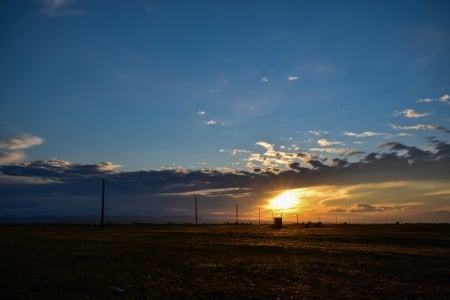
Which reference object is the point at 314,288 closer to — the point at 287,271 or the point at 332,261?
the point at 287,271

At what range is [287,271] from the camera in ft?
74.7

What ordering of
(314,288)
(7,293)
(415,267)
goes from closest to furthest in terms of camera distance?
(7,293)
(314,288)
(415,267)

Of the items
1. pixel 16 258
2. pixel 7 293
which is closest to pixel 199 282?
pixel 7 293

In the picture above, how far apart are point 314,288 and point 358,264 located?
32.5 feet

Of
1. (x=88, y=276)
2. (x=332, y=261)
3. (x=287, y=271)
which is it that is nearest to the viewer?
(x=88, y=276)

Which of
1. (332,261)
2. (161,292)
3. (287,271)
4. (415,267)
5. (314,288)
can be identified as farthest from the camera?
(332,261)

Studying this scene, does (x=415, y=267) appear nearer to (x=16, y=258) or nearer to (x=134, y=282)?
(x=134, y=282)

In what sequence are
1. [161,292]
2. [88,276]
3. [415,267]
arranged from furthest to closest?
[415,267] < [88,276] < [161,292]

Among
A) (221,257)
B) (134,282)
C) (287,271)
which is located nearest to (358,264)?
(287,271)

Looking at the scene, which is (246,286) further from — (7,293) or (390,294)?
(7,293)

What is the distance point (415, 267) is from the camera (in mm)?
25734

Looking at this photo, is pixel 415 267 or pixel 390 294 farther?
pixel 415 267

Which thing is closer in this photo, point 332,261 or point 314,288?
point 314,288

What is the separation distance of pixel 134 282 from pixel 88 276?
2816 millimetres
